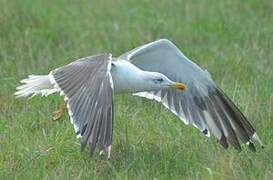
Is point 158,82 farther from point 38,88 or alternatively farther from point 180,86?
point 38,88

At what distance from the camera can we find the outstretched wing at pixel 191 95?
743 cm

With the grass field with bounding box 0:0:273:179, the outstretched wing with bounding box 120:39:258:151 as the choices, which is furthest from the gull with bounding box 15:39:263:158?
the grass field with bounding box 0:0:273:179

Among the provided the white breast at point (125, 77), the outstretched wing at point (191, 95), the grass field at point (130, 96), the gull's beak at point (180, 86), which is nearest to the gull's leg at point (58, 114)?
the grass field at point (130, 96)

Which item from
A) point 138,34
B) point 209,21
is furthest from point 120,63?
point 209,21

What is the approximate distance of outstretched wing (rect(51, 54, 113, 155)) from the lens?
6020 millimetres

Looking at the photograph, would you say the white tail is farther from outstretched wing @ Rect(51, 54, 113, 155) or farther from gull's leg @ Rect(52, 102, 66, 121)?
outstretched wing @ Rect(51, 54, 113, 155)

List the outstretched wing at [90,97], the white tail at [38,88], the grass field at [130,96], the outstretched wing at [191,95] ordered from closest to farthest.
→ the outstretched wing at [90,97] → the grass field at [130,96] → the white tail at [38,88] → the outstretched wing at [191,95]

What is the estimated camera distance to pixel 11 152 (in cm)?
650

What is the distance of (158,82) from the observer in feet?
23.4

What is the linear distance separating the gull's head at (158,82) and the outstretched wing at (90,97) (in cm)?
51

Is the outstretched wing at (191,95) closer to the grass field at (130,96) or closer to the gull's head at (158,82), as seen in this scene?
the grass field at (130,96)

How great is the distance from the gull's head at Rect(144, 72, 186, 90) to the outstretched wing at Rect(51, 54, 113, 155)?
0.51 m

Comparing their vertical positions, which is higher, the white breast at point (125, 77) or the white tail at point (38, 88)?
the white breast at point (125, 77)

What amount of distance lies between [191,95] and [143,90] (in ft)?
2.24
